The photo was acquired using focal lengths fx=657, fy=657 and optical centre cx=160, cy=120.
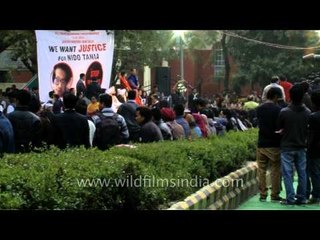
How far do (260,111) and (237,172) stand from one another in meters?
1.19

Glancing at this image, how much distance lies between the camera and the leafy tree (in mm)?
42631

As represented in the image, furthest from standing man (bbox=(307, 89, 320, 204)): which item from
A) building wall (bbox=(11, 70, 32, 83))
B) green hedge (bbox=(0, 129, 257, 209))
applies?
building wall (bbox=(11, 70, 32, 83))

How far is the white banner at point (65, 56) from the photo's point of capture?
14.5m

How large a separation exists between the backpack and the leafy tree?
3291cm

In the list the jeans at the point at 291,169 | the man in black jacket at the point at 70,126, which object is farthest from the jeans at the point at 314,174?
the man in black jacket at the point at 70,126

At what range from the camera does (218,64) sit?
5269 centimetres

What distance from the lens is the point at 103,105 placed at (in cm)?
1027

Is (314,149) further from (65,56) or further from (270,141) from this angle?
(65,56)

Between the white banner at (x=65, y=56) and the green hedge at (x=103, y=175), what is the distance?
4.97 meters

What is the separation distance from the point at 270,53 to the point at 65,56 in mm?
30599

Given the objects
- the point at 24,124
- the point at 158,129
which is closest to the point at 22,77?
the point at 158,129
